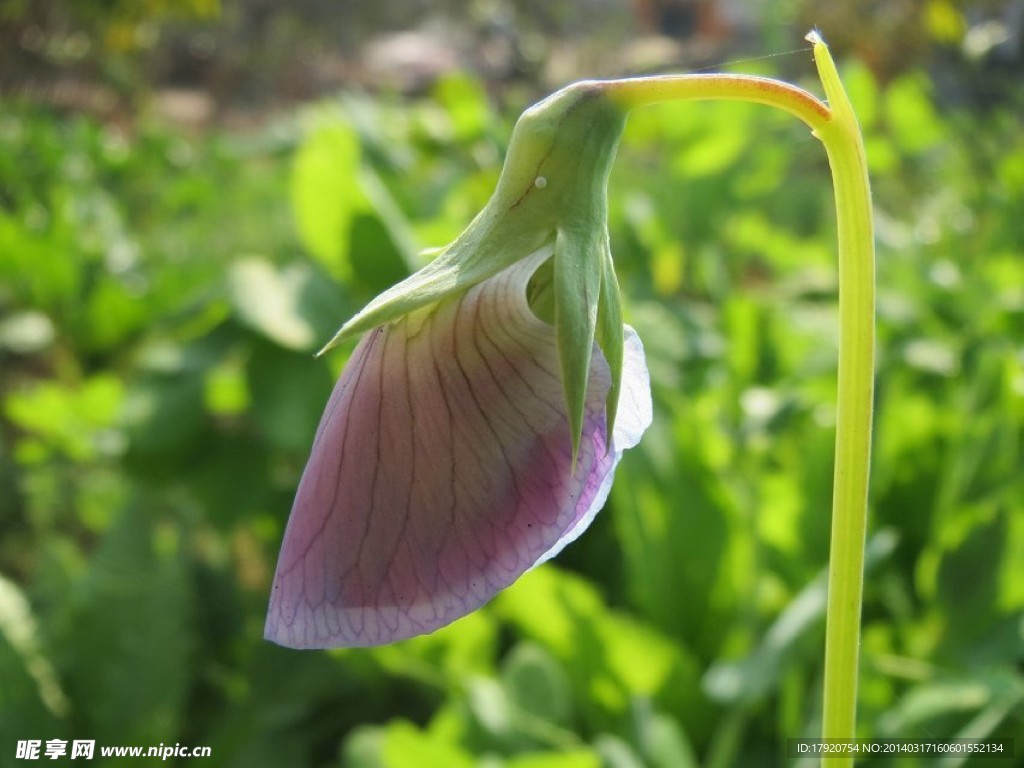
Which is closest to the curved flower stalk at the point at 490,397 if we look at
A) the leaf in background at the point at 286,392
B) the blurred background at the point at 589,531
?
the blurred background at the point at 589,531

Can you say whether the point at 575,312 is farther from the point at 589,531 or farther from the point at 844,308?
the point at 589,531

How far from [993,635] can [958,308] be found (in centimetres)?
57

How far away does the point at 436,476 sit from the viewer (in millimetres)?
343

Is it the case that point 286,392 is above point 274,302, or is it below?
below

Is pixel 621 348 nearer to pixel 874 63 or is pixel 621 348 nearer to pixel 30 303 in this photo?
pixel 30 303

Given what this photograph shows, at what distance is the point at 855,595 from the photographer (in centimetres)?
39

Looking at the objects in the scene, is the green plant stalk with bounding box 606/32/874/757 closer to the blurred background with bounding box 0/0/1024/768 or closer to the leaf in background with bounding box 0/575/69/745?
the blurred background with bounding box 0/0/1024/768

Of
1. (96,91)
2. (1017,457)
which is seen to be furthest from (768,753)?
(96,91)

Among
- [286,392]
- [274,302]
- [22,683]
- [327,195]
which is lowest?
[22,683]

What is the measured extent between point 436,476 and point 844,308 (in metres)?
0.15

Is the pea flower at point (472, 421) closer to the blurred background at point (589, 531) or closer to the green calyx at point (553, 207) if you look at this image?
the green calyx at point (553, 207)

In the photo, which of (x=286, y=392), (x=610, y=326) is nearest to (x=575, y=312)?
(x=610, y=326)

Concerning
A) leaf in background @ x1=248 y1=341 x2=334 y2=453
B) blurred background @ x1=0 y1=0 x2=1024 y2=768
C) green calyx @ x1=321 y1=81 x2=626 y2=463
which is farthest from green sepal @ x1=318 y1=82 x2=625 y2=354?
leaf in background @ x1=248 y1=341 x2=334 y2=453

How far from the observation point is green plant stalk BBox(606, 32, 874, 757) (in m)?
0.33
